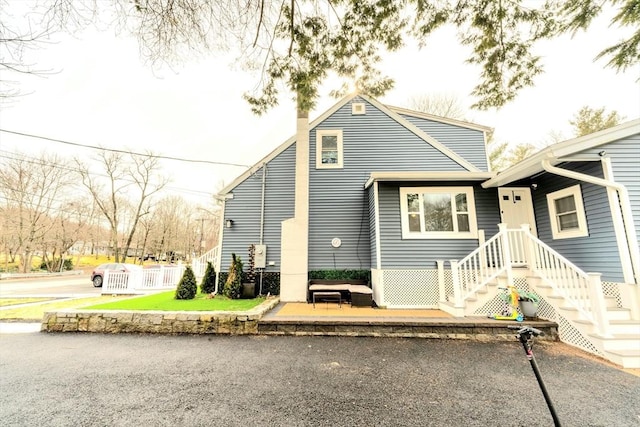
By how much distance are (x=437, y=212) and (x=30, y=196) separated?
31876 mm

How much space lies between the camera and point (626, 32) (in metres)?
5.33

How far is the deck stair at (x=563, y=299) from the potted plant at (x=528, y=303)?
0.23 m

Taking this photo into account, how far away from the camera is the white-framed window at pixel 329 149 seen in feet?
30.8

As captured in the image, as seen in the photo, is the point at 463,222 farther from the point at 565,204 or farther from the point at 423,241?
the point at 565,204

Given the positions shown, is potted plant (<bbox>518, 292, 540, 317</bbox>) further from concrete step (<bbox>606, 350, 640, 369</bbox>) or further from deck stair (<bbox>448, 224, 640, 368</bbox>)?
concrete step (<bbox>606, 350, 640, 369</bbox>)

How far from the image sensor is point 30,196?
21234mm

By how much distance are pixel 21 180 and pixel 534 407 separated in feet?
109

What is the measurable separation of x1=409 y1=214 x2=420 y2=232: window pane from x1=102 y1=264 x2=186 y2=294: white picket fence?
1133 cm

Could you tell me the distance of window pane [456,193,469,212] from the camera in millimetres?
7688

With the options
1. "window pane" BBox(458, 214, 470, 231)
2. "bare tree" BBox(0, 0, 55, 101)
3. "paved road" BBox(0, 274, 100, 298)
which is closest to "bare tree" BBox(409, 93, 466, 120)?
"window pane" BBox(458, 214, 470, 231)

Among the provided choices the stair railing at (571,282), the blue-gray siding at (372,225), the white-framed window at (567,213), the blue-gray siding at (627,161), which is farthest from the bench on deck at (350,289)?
the blue-gray siding at (627,161)

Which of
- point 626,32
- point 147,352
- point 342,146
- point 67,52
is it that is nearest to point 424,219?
point 342,146

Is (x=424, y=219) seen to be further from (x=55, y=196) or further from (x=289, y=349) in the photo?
(x=55, y=196)

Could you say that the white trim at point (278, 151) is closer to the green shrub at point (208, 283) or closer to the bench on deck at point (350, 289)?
the green shrub at point (208, 283)
